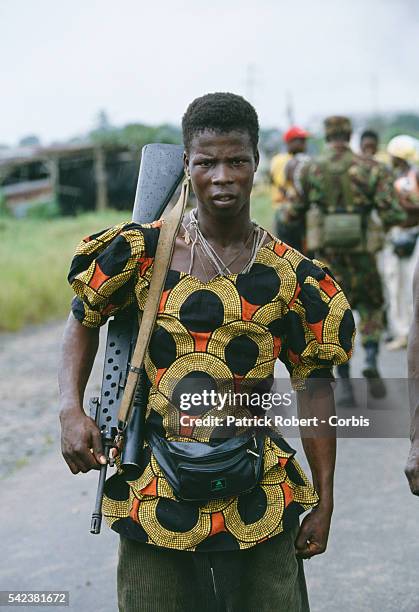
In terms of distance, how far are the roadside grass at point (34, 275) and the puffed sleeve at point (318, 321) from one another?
8689 mm

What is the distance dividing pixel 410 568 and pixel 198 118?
241 centimetres

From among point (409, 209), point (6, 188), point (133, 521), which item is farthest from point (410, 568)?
point (6, 188)

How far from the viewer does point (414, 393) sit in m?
2.59

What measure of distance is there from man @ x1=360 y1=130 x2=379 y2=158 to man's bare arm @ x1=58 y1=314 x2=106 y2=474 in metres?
7.63

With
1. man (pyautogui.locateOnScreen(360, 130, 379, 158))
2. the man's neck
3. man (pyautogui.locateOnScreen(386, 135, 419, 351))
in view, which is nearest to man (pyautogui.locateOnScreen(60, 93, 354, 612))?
the man's neck

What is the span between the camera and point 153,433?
228cm

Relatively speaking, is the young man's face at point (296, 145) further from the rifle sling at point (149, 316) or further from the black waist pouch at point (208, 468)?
the black waist pouch at point (208, 468)

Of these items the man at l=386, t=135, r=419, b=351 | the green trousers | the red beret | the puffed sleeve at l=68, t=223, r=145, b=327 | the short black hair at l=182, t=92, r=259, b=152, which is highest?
the short black hair at l=182, t=92, r=259, b=152

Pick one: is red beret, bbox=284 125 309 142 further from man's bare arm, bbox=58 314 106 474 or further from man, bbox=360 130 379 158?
man's bare arm, bbox=58 314 106 474

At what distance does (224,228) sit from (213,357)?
1.15 ft

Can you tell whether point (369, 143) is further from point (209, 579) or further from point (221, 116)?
point (209, 579)

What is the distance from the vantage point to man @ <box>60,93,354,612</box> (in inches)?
87.5

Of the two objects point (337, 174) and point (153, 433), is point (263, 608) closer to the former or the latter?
point (153, 433)
